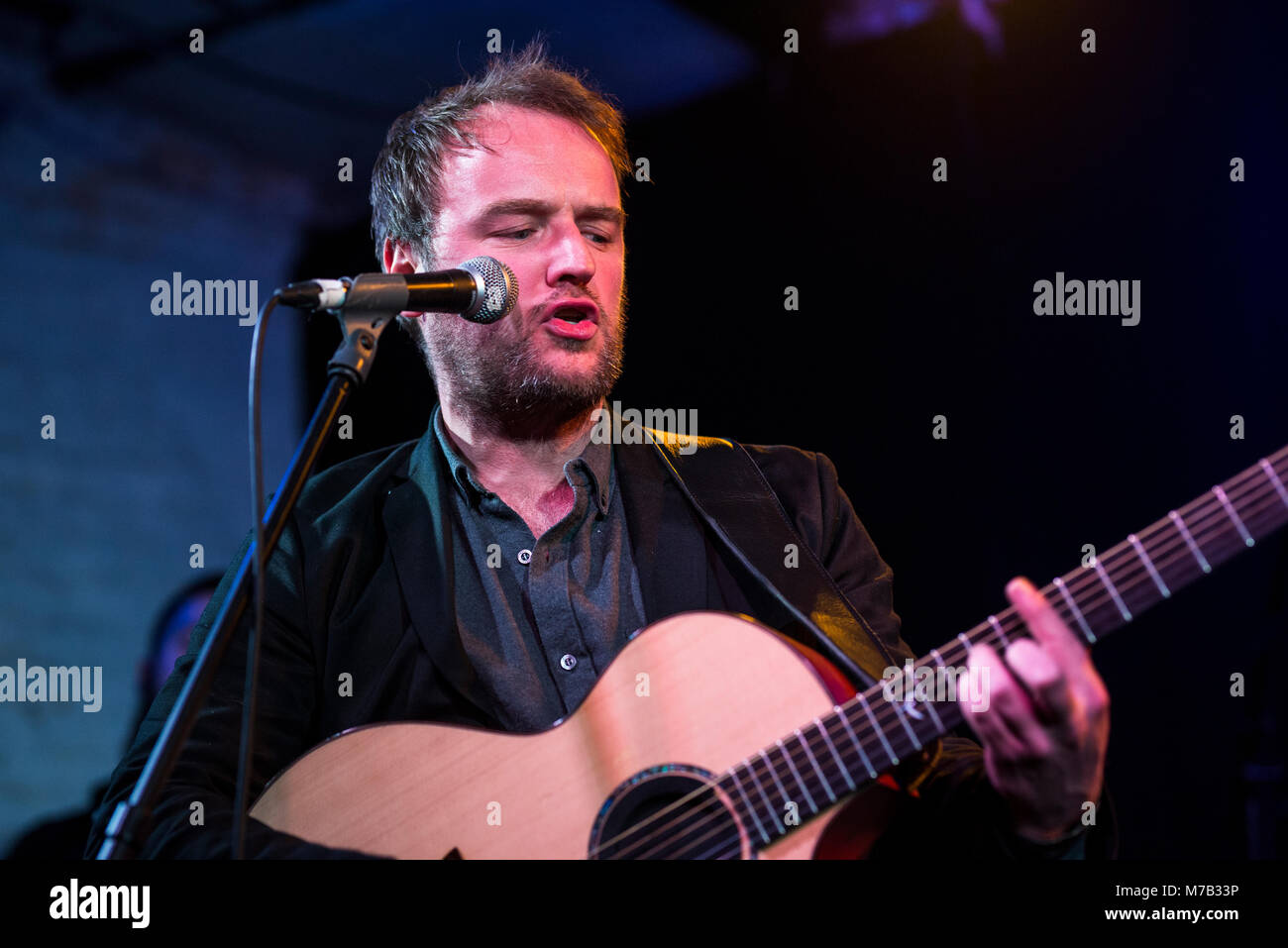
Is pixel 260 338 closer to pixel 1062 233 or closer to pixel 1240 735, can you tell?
pixel 1062 233

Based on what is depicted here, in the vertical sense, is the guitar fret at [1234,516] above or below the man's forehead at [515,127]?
below

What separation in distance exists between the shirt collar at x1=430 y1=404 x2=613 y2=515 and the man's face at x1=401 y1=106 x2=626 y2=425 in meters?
0.11

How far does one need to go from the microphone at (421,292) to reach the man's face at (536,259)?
18.9 inches

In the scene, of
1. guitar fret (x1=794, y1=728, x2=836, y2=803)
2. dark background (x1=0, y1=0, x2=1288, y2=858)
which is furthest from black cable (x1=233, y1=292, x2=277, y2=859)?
dark background (x1=0, y1=0, x2=1288, y2=858)

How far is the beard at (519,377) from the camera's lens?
2.30 metres

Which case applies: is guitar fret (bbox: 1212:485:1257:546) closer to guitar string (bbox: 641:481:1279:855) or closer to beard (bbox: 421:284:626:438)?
guitar string (bbox: 641:481:1279:855)

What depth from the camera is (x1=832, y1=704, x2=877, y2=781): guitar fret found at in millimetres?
1554

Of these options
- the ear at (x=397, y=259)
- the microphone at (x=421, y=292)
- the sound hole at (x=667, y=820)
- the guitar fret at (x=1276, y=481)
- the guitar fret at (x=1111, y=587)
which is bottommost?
the sound hole at (x=667, y=820)

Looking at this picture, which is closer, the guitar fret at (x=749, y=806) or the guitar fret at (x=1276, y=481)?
the guitar fret at (x=1276, y=481)

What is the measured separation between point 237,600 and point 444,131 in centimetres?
156

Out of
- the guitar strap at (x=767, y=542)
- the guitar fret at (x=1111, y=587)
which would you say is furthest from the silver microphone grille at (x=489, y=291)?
the guitar fret at (x=1111, y=587)

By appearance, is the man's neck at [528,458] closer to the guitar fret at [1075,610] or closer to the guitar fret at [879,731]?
the guitar fret at [879,731]
